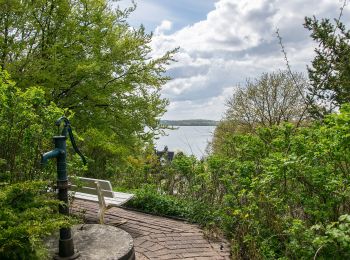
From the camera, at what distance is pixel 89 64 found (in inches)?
265

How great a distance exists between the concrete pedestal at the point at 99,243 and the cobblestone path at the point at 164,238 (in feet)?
2.49

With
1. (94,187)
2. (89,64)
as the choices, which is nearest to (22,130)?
(94,187)

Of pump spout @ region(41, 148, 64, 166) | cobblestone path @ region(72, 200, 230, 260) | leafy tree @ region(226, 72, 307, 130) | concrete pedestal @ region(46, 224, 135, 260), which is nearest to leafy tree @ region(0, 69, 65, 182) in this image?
concrete pedestal @ region(46, 224, 135, 260)

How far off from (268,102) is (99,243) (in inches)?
871

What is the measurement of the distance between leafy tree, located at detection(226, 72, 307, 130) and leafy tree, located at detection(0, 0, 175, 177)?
55.2 feet

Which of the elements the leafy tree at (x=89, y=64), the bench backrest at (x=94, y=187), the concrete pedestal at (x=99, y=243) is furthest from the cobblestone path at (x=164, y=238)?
the leafy tree at (x=89, y=64)

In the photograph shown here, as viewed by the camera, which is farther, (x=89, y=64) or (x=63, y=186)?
(x=89, y=64)

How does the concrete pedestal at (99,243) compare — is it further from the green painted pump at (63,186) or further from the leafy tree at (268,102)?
the leafy tree at (268,102)

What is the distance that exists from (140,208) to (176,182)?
1598mm

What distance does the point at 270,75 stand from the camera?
24.6 metres

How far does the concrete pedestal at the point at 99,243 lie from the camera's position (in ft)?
12.2

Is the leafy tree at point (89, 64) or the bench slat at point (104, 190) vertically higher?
the leafy tree at point (89, 64)

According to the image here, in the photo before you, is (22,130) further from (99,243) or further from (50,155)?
(99,243)

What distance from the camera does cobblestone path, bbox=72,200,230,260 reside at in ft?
16.3
